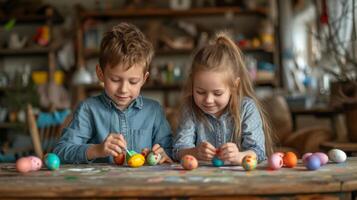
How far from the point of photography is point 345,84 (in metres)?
2.77

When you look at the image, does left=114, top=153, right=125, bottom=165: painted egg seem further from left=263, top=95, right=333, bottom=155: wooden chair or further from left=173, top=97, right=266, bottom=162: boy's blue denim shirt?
left=263, top=95, right=333, bottom=155: wooden chair

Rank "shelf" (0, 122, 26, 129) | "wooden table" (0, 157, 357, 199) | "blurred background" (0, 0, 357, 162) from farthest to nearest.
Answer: "blurred background" (0, 0, 357, 162) < "shelf" (0, 122, 26, 129) < "wooden table" (0, 157, 357, 199)

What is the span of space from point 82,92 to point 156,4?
143 cm

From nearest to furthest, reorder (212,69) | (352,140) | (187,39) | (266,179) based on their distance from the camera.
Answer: (266,179) < (212,69) < (352,140) < (187,39)

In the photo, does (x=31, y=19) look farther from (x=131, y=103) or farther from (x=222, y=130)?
(x=222, y=130)

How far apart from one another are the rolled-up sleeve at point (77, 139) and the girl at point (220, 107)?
0.31 m

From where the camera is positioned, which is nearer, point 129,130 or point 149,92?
point 129,130

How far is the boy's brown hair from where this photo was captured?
1.65 meters

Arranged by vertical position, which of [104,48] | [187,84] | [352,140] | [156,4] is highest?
[156,4]

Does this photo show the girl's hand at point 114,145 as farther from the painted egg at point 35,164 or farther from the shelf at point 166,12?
the shelf at point 166,12

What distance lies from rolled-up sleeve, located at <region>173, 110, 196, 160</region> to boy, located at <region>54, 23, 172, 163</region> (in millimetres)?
55

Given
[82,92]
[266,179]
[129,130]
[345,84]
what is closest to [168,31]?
[82,92]

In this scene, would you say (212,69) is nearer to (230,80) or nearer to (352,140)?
(230,80)

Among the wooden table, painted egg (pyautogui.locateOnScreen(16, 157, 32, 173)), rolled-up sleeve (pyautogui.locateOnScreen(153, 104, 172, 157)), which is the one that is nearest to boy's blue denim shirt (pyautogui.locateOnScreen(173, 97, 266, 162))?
rolled-up sleeve (pyautogui.locateOnScreen(153, 104, 172, 157))
